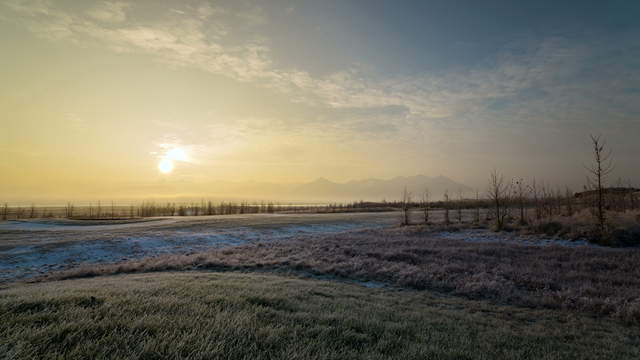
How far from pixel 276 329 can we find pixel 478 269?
12.1m

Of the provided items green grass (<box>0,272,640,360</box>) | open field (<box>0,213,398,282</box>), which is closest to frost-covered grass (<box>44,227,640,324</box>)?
green grass (<box>0,272,640,360</box>)

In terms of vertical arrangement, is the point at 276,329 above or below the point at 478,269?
above

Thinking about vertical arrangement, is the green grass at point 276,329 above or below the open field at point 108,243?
above

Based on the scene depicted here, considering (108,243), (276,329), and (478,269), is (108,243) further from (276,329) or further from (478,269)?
(478,269)

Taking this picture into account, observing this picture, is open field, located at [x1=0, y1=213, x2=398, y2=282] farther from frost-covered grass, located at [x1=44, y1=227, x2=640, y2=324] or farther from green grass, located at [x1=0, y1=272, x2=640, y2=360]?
green grass, located at [x1=0, y1=272, x2=640, y2=360]

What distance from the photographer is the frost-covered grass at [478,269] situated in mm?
11141

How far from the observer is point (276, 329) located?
591 cm

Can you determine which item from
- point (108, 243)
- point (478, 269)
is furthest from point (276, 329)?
point (108, 243)

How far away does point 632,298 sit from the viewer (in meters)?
10.7

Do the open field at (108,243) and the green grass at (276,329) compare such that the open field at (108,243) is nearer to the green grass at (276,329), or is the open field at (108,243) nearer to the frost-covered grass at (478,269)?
the frost-covered grass at (478,269)

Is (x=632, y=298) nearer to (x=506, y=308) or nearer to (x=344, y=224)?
(x=506, y=308)

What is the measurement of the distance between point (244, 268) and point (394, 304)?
380 inches

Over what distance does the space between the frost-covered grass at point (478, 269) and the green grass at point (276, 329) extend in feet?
5.48

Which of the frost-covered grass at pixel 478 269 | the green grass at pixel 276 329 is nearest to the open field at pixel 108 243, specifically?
the frost-covered grass at pixel 478 269
